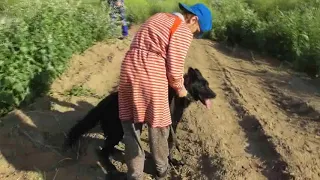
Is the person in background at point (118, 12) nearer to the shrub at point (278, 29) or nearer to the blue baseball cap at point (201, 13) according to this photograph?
the shrub at point (278, 29)

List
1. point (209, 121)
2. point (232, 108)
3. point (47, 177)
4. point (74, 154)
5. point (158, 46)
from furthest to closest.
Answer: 1. point (232, 108)
2. point (209, 121)
3. point (74, 154)
4. point (47, 177)
5. point (158, 46)

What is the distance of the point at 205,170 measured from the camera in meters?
4.36

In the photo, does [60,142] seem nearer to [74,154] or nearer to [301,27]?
[74,154]

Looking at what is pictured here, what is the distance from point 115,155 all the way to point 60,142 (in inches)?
22.5

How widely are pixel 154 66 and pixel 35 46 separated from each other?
2.54m


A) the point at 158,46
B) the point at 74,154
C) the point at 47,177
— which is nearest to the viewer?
the point at 158,46

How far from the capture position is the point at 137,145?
12.3ft

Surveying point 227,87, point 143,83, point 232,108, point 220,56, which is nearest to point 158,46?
point 143,83

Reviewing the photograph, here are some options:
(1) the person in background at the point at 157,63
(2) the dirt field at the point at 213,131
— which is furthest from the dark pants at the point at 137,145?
(2) the dirt field at the point at 213,131

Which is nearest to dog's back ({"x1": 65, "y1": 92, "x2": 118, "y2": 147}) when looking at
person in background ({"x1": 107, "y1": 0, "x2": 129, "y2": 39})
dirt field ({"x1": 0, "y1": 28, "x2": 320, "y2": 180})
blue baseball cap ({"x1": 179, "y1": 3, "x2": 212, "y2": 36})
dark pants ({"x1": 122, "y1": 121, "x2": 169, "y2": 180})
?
dirt field ({"x1": 0, "y1": 28, "x2": 320, "y2": 180})

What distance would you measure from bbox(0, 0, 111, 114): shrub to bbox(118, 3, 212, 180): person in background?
1.92m

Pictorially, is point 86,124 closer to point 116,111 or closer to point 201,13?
point 116,111

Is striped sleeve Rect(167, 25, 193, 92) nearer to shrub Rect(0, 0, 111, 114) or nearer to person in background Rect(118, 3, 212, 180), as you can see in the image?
person in background Rect(118, 3, 212, 180)

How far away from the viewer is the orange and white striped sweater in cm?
340
